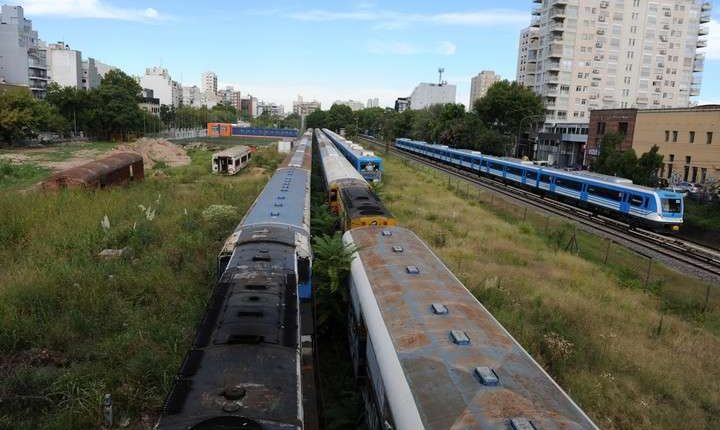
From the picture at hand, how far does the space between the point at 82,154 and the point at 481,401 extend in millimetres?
66726

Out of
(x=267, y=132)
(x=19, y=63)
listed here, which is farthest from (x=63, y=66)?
(x=267, y=132)

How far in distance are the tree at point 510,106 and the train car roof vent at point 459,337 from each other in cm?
6548

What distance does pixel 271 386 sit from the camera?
6.14m

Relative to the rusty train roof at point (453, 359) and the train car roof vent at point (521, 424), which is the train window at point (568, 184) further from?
the train car roof vent at point (521, 424)

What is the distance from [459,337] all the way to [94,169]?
27.0 metres

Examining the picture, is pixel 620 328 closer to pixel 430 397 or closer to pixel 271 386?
pixel 430 397

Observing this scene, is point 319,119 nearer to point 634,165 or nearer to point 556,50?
point 556,50

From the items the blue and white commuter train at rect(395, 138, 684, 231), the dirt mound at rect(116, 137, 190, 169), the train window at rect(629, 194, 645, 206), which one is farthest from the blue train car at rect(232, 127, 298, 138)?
the train window at rect(629, 194, 645, 206)

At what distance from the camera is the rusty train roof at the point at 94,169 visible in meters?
25.7

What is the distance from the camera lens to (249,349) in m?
6.92

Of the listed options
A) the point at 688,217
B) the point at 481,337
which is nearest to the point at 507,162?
the point at 688,217

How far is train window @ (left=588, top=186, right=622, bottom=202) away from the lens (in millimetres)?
29094

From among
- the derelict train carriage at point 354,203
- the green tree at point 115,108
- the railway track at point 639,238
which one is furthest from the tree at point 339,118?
the derelict train carriage at point 354,203

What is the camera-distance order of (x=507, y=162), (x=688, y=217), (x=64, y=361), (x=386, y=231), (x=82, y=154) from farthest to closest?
(x=82, y=154) → (x=507, y=162) → (x=688, y=217) → (x=386, y=231) → (x=64, y=361)
